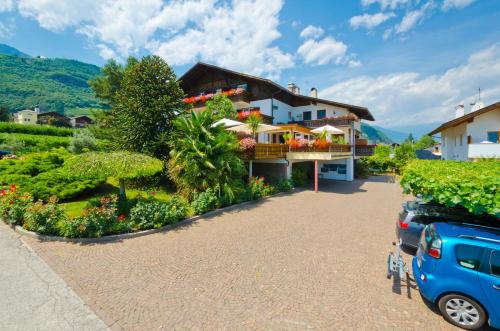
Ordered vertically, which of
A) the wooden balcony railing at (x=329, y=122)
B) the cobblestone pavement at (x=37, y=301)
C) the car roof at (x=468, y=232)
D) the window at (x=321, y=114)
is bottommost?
the cobblestone pavement at (x=37, y=301)

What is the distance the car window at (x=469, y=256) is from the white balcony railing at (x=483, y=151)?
15.7 metres

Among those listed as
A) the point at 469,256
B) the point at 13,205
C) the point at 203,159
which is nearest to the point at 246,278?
the point at 469,256

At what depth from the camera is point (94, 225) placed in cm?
837

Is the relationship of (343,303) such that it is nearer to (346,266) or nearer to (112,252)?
(346,266)

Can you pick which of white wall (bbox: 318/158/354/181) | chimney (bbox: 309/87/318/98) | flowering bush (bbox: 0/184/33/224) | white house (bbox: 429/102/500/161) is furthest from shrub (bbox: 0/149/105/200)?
chimney (bbox: 309/87/318/98)

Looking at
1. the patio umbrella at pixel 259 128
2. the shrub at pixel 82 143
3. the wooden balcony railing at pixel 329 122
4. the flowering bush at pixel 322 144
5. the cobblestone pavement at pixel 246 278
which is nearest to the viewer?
the cobblestone pavement at pixel 246 278

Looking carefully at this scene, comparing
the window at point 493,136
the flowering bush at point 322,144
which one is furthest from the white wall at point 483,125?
the flowering bush at point 322,144

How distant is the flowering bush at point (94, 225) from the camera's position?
8.18 metres

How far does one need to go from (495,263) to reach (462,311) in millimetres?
1131

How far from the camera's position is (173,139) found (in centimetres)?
1440

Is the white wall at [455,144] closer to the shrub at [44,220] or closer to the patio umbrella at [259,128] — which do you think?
the patio umbrella at [259,128]

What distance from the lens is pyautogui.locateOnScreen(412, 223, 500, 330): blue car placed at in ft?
13.2

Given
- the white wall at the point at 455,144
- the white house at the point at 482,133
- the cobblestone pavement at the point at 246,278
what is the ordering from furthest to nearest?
the white wall at the point at 455,144
the white house at the point at 482,133
the cobblestone pavement at the point at 246,278

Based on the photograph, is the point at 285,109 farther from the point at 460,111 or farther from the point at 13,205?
the point at 13,205
